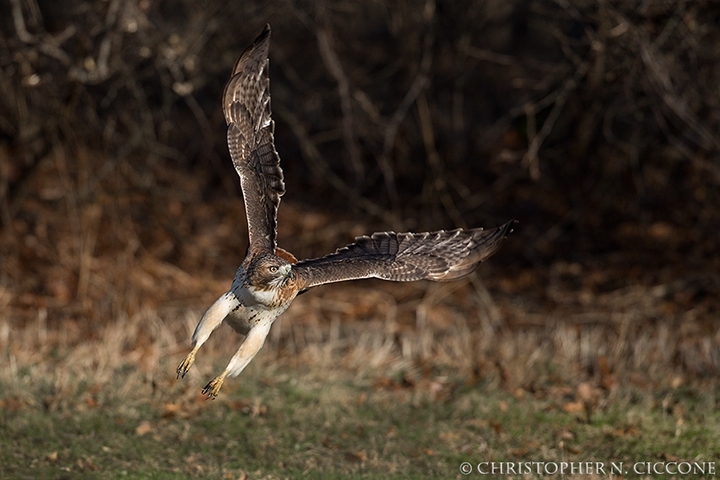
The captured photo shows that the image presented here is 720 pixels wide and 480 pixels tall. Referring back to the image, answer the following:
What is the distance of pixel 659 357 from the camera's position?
8.92 m

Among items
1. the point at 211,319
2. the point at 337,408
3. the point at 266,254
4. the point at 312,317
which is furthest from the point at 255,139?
the point at 312,317

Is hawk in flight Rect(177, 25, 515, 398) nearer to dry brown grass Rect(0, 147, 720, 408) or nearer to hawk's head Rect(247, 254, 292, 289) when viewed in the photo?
hawk's head Rect(247, 254, 292, 289)

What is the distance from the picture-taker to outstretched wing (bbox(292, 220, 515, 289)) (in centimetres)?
539

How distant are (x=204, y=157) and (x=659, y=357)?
937 cm

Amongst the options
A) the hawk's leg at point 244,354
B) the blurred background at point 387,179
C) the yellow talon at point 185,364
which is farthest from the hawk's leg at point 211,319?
the blurred background at point 387,179

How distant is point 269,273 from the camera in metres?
5.07

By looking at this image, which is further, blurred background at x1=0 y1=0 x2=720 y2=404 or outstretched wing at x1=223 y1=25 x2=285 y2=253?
blurred background at x1=0 y1=0 x2=720 y2=404

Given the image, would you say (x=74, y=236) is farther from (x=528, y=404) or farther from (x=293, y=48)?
(x=528, y=404)

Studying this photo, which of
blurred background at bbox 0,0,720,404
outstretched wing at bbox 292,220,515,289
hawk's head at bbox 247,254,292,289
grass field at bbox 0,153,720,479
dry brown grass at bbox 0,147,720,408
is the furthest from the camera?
blurred background at bbox 0,0,720,404

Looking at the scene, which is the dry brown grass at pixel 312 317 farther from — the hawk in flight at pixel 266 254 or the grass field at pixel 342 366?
the hawk in flight at pixel 266 254

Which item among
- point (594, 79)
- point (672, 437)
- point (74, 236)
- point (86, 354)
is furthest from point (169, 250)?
point (672, 437)

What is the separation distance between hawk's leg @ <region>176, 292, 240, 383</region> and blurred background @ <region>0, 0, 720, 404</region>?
2.37 metres

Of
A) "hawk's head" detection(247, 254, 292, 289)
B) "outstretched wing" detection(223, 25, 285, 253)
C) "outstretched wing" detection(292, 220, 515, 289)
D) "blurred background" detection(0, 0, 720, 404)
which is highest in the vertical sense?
"blurred background" detection(0, 0, 720, 404)

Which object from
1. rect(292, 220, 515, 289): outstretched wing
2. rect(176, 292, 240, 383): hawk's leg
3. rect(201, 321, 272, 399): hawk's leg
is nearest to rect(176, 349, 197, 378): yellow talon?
rect(176, 292, 240, 383): hawk's leg
